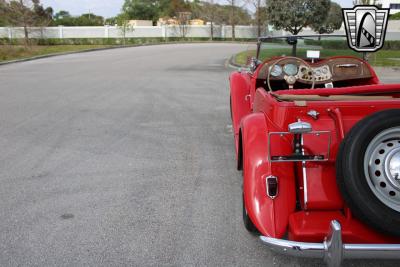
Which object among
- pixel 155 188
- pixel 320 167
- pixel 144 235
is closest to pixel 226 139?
pixel 155 188

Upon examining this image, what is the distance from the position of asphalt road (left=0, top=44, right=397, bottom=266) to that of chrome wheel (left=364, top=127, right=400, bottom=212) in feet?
2.30

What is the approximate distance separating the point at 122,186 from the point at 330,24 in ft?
96.9

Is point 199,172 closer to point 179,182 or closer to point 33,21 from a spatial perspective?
point 179,182

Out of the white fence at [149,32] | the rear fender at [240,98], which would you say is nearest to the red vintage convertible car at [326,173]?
the rear fender at [240,98]

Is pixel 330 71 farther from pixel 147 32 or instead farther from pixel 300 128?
pixel 147 32

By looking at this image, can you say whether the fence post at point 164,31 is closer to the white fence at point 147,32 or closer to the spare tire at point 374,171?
the white fence at point 147,32

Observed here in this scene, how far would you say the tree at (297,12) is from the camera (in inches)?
1058

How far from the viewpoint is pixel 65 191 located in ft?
14.8

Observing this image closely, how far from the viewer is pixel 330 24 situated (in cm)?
3130

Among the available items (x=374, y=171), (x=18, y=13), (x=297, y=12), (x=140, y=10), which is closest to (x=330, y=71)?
(x=374, y=171)

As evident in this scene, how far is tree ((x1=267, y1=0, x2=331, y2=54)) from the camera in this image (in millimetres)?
26875

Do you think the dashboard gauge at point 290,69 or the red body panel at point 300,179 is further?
the dashboard gauge at point 290,69

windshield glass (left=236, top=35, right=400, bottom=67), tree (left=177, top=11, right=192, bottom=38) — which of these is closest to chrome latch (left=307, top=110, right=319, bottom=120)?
windshield glass (left=236, top=35, right=400, bottom=67)

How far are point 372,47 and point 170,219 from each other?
3097 millimetres
